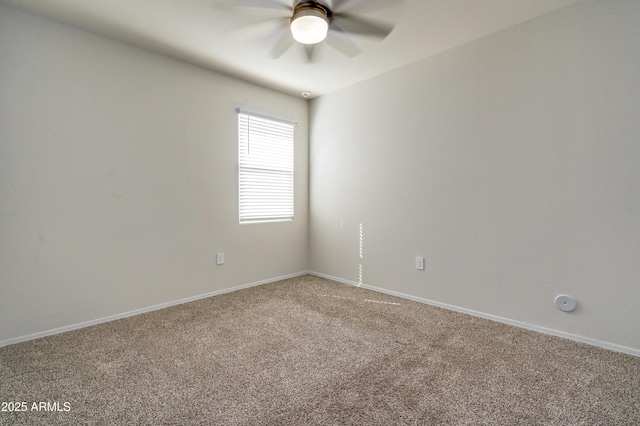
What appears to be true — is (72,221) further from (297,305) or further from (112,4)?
(297,305)

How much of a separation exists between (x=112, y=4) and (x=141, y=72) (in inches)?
26.2

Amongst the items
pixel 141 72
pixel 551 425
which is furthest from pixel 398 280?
pixel 141 72

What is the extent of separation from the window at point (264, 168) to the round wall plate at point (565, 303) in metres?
2.85

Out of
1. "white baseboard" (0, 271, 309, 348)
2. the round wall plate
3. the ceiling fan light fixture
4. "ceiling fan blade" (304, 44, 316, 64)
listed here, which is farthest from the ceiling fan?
"white baseboard" (0, 271, 309, 348)

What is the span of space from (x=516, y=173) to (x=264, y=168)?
2.58m

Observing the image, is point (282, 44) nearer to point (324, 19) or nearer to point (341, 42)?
point (341, 42)

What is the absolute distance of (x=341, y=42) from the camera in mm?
2586

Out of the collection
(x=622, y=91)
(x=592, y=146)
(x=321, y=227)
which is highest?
(x=622, y=91)

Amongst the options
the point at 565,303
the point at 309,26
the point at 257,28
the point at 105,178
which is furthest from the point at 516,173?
the point at 105,178

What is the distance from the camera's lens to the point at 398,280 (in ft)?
10.7

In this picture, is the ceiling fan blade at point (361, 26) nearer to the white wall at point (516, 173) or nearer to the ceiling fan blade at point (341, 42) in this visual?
the ceiling fan blade at point (341, 42)

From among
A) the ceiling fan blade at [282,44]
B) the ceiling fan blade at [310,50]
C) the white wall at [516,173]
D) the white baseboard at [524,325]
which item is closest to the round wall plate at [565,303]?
the white wall at [516,173]

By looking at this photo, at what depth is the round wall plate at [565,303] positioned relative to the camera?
2219 mm

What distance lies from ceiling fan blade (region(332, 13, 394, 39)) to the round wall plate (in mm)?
2398
